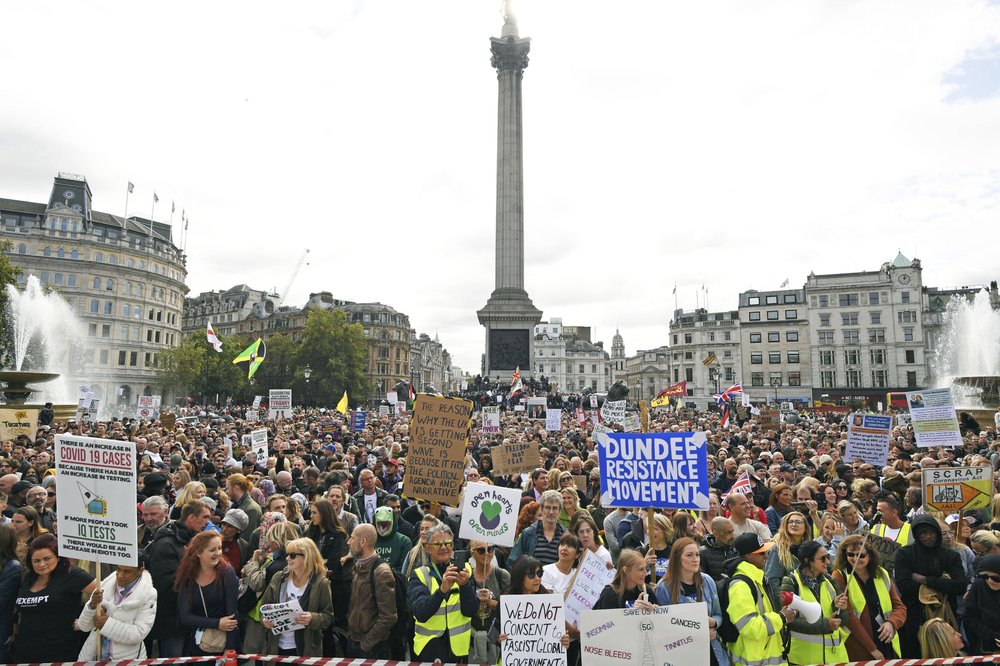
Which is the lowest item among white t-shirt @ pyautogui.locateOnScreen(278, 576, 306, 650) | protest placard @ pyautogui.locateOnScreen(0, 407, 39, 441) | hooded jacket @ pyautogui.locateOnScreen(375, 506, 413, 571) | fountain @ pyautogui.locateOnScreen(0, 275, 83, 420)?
white t-shirt @ pyautogui.locateOnScreen(278, 576, 306, 650)

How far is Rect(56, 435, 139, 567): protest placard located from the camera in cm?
563

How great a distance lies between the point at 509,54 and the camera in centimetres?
5391

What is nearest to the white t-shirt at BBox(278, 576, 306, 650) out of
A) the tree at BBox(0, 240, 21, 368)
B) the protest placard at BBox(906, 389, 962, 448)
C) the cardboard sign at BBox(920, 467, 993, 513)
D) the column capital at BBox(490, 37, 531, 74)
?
the cardboard sign at BBox(920, 467, 993, 513)

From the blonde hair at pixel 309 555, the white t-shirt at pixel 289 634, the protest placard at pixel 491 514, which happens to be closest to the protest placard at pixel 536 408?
the protest placard at pixel 491 514

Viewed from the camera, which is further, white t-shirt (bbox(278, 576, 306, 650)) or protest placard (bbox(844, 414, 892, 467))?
protest placard (bbox(844, 414, 892, 467))

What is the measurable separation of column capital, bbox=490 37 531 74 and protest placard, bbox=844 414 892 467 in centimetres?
4706

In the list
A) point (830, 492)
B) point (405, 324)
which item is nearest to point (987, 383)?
point (830, 492)

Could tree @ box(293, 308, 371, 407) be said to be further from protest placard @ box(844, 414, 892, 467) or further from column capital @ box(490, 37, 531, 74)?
protest placard @ box(844, 414, 892, 467)

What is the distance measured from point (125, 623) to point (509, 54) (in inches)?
2162

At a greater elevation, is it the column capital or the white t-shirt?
the column capital

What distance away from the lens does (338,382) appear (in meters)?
91.2

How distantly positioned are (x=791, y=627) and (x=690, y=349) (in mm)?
98560

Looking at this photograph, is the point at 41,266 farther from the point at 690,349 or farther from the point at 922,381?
the point at 922,381

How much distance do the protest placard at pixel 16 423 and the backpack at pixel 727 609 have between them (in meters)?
21.4
